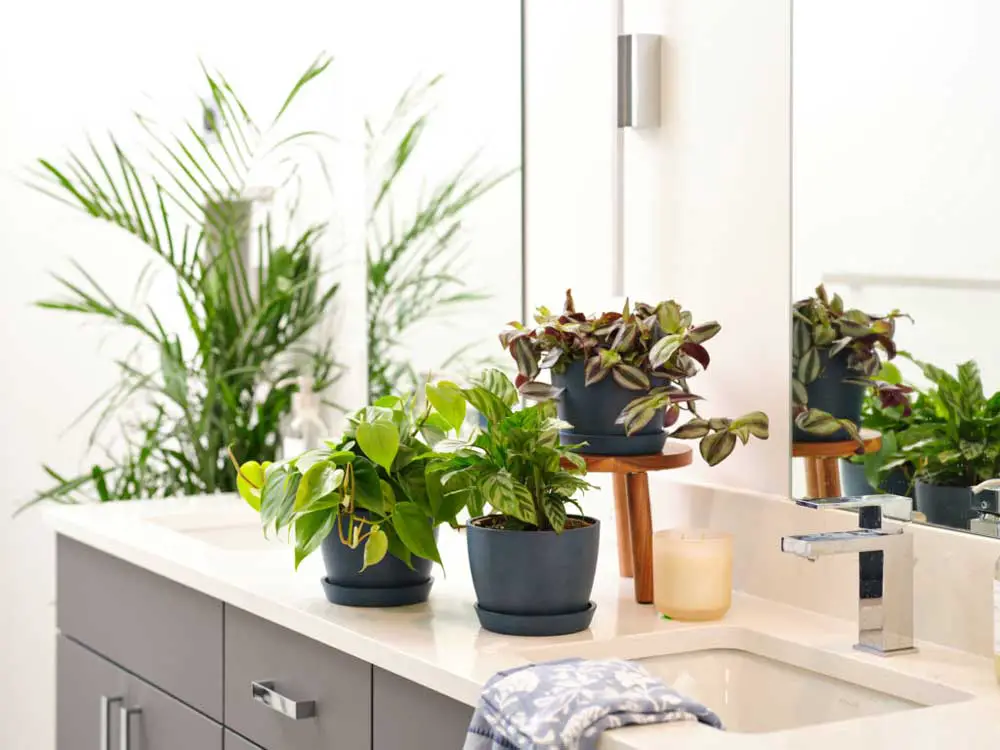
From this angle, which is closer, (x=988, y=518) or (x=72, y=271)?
(x=988, y=518)

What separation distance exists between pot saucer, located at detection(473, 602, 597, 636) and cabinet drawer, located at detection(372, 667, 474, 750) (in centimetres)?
13

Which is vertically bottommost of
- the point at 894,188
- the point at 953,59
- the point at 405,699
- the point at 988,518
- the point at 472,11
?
the point at 405,699

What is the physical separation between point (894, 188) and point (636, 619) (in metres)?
0.62

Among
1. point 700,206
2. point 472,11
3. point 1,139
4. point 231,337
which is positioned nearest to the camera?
point 700,206

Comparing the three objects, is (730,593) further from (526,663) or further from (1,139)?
(1,139)

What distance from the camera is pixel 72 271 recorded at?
11.2 ft

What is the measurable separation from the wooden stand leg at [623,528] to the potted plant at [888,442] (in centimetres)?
32

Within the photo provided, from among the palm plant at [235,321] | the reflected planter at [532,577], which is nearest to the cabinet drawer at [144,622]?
the palm plant at [235,321]

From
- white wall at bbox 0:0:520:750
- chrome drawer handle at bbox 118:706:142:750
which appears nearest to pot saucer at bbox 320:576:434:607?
chrome drawer handle at bbox 118:706:142:750

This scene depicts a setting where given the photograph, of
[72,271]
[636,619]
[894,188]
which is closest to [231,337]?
[72,271]

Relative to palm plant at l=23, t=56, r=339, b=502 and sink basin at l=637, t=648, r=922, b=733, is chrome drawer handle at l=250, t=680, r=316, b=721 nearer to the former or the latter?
sink basin at l=637, t=648, r=922, b=733

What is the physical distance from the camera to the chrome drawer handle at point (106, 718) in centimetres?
226

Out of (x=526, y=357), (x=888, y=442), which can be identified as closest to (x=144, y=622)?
(x=526, y=357)

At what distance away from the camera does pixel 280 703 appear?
178 cm
